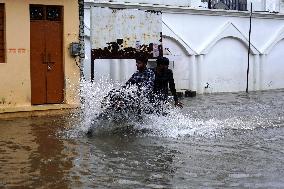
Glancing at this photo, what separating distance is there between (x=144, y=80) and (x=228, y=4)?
15296 mm

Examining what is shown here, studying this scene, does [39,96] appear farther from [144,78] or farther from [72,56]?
[144,78]

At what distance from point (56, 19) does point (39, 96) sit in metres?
2.16

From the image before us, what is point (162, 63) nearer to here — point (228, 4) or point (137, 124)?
point (137, 124)

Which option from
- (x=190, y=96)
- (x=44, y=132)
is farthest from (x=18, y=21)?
(x=190, y=96)

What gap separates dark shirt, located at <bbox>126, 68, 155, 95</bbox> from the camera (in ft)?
34.2

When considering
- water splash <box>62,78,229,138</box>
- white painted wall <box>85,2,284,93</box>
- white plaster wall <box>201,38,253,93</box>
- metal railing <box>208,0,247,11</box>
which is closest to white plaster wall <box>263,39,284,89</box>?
white painted wall <box>85,2,284,93</box>

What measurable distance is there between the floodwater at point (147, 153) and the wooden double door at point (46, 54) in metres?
0.96

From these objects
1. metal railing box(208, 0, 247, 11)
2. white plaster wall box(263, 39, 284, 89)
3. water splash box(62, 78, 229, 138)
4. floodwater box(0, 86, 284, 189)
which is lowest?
floodwater box(0, 86, 284, 189)

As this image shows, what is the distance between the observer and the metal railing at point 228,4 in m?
23.7

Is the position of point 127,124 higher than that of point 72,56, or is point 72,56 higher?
point 72,56

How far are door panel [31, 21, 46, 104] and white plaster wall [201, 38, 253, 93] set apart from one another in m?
9.84

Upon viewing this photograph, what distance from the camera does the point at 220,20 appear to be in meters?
22.5

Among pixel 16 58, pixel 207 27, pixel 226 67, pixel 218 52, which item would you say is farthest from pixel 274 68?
pixel 16 58

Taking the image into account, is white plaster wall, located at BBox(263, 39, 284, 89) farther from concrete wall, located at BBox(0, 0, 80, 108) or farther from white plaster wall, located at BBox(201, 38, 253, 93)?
concrete wall, located at BBox(0, 0, 80, 108)
